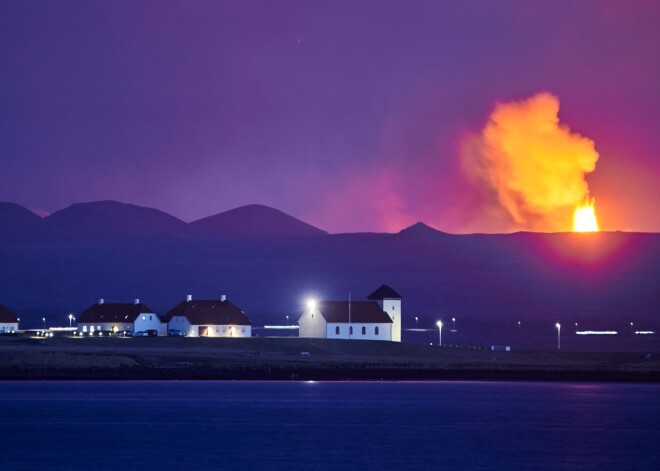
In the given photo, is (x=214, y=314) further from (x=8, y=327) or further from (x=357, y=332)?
(x=8, y=327)

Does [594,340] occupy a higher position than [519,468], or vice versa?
[594,340]

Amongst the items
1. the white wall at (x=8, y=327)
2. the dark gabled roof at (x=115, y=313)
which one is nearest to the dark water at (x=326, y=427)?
the dark gabled roof at (x=115, y=313)

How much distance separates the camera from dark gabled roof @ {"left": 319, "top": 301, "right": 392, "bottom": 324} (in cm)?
13688

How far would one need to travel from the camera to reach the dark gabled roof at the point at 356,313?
13688 centimetres

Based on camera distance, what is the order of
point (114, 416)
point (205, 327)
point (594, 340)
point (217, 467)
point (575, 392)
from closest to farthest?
point (217, 467), point (114, 416), point (575, 392), point (205, 327), point (594, 340)

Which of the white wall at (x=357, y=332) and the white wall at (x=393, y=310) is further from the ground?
the white wall at (x=393, y=310)

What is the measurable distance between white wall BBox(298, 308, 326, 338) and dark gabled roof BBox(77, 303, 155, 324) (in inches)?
888

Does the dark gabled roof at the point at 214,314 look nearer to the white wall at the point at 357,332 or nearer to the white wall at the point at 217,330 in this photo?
the white wall at the point at 217,330

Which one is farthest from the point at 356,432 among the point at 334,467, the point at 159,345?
the point at 159,345

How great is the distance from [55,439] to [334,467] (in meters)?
15.9

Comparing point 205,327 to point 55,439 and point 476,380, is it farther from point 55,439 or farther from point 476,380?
point 55,439

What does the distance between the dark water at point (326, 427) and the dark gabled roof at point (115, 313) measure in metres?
60.7

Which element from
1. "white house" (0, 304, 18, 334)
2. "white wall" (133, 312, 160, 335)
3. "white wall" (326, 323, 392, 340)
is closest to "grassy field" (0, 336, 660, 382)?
"white wall" (326, 323, 392, 340)

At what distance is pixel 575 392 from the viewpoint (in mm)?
86250
